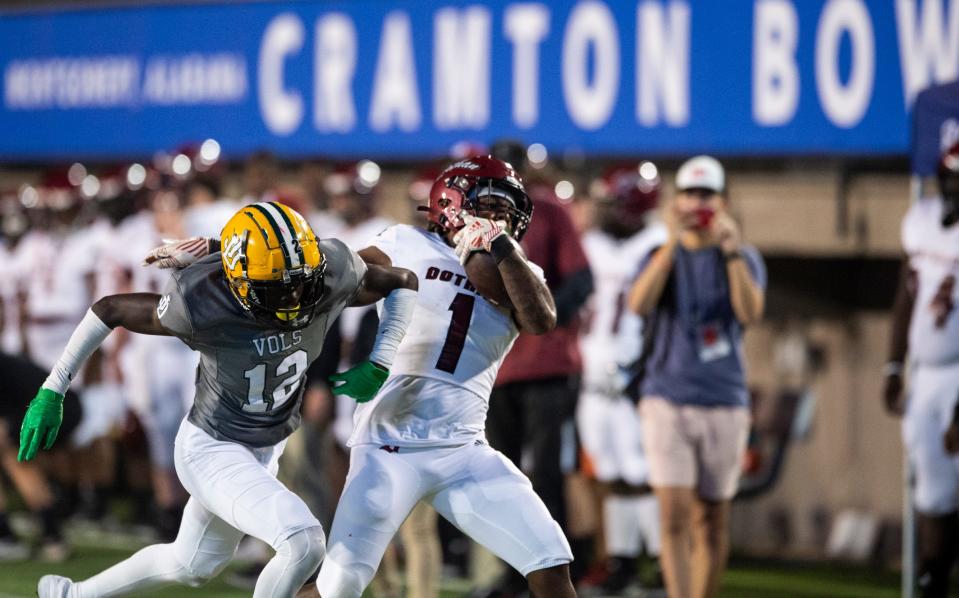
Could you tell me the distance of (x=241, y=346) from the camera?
4.95 metres

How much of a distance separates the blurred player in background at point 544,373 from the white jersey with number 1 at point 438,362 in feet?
5.62

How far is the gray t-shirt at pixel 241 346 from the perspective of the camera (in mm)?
4859

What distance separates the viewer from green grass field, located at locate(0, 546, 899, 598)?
7844 millimetres

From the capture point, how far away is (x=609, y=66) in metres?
9.70

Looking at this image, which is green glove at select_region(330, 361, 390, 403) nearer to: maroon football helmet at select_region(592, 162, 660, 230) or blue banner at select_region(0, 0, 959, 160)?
maroon football helmet at select_region(592, 162, 660, 230)

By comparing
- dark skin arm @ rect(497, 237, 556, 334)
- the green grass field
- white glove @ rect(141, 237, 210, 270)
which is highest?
white glove @ rect(141, 237, 210, 270)

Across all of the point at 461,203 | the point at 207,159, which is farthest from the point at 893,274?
the point at 461,203

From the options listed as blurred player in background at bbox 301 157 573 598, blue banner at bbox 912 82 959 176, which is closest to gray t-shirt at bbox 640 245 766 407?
blue banner at bbox 912 82 959 176

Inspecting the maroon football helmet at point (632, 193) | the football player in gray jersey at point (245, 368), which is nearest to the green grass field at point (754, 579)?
the maroon football helmet at point (632, 193)

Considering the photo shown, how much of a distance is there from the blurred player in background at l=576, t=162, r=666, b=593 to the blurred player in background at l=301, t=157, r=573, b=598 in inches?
119

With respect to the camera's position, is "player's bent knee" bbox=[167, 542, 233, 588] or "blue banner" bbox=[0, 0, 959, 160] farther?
"blue banner" bbox=[0, 0, 959, 160]

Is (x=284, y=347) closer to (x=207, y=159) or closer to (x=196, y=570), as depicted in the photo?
(x=196, y=570)

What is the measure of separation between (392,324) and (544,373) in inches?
84.5

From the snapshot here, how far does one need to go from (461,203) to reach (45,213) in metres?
6.17
